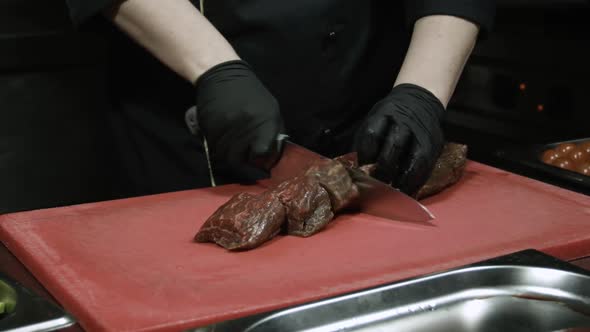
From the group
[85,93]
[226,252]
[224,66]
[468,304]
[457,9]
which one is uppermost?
[457,9]

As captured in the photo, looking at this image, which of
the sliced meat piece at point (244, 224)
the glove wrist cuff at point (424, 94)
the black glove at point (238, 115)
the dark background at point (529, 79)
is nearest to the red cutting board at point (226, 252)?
the sliced meat piece at point (244, 224)

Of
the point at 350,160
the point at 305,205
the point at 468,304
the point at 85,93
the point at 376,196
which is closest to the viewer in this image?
the point at 468,304

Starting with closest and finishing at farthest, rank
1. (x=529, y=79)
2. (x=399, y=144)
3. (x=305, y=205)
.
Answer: (x=305, y=205) < (x=399, y=144) < (x=529, y=79)

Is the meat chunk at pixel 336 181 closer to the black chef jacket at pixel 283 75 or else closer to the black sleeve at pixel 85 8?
the black chef jacket at pixel 283 75

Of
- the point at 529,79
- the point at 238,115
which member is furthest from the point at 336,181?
the point at 529,79

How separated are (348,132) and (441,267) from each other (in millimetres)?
1110

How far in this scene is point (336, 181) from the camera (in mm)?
1989

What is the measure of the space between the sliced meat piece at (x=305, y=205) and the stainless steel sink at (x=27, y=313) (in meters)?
0.72

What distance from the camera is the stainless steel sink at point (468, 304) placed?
1367mm

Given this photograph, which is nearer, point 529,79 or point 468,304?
point 468,304

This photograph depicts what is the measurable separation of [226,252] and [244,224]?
77mm

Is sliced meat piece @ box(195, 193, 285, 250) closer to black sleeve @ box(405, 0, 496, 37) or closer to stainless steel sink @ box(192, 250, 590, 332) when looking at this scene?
stainless steel sink @ box(192, 250, 590, 332)

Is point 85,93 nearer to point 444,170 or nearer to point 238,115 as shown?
point 238,115

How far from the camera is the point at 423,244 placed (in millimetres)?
1797
